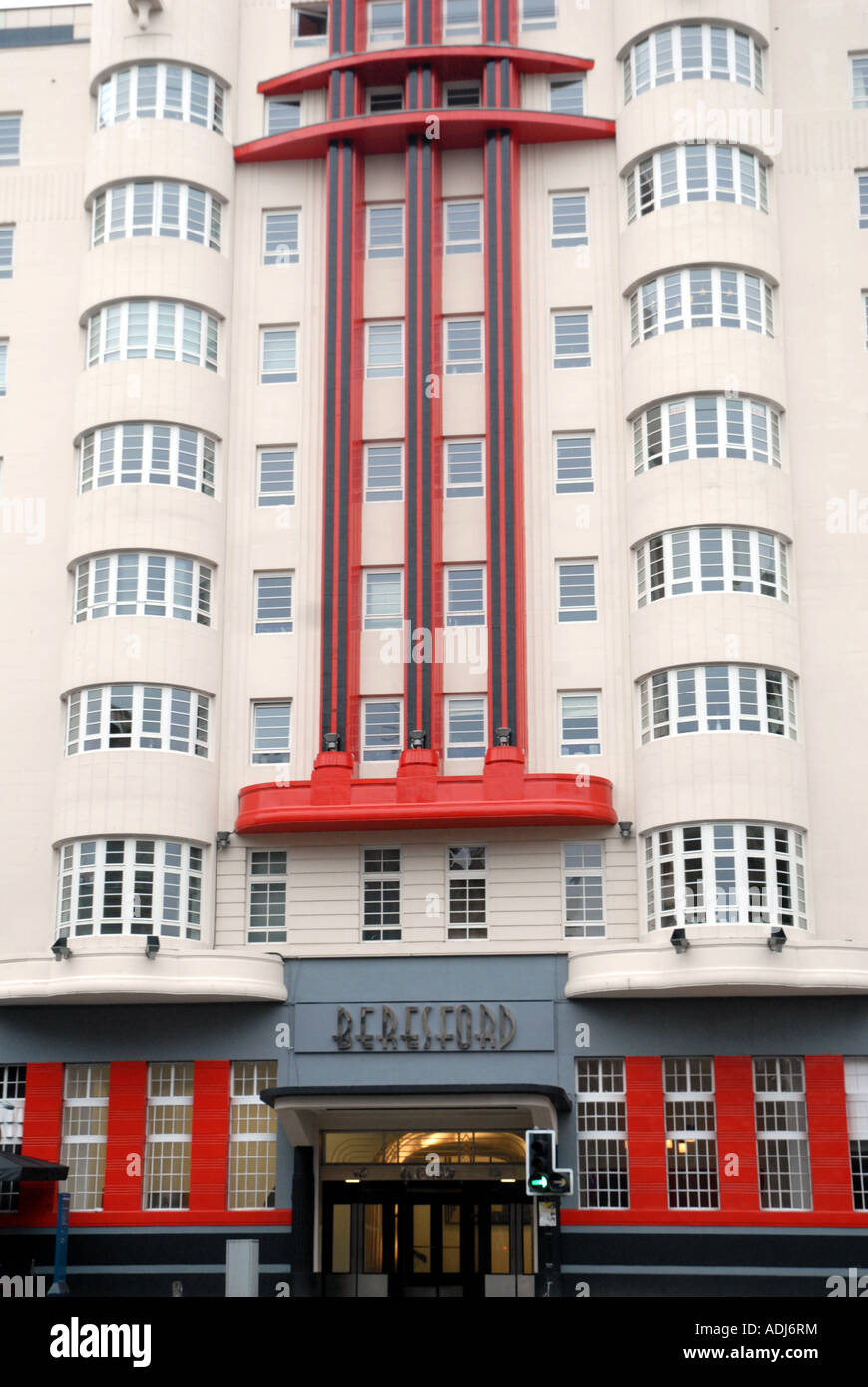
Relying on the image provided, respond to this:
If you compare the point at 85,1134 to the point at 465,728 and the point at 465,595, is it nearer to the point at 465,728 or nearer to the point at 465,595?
the point at 465,728

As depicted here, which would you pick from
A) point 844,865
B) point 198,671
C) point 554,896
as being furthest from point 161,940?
point 844,865

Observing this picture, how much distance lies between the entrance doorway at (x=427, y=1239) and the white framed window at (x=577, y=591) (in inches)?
569

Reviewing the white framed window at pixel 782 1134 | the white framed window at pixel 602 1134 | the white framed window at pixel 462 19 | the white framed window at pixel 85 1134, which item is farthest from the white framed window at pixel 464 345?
the white framed window at pixel 85 1134

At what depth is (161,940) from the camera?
38.9 m

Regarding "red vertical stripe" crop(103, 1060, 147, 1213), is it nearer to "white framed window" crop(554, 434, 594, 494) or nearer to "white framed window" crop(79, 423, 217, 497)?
"white framed window" crop(79, 423, 217, 497)

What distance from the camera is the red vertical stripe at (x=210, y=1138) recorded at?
1491 inches

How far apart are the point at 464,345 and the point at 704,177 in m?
7.74

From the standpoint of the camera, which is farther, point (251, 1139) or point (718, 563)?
point (718, 563)

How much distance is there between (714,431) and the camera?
4091 centimetres

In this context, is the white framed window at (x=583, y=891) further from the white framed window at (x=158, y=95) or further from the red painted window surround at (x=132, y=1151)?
the white framed window at (x=158, y=95)

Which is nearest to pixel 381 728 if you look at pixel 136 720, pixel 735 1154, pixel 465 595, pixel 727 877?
pixel 465 595

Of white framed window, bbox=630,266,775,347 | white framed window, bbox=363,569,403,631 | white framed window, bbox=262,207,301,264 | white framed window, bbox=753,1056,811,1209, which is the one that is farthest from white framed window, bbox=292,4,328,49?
white framed window, bbox=753,1056,811,1209

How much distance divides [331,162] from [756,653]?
1817 centimetres
